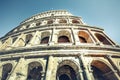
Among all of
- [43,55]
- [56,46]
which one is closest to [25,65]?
[43,55]

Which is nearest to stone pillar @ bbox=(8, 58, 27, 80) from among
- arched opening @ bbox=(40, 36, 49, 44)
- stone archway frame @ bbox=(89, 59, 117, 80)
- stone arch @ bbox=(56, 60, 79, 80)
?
stone arch @ bbox=(56, 60, 79, 80)

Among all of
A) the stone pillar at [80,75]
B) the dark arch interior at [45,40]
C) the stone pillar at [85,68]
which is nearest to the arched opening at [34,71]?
the stone pillar at [80,75]

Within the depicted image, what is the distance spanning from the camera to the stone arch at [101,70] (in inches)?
508

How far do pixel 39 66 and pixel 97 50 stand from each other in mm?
6224

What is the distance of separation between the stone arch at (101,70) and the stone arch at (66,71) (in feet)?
6.94

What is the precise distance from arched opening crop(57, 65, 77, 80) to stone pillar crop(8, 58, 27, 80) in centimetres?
325

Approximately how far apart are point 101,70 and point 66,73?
3.63 m

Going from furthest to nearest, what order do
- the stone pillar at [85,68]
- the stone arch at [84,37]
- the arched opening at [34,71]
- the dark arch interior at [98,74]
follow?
the stone arch at [84,37], the dark arch interior at [98,74], the arched opening at [34,71], the stone pillar at [85,68]

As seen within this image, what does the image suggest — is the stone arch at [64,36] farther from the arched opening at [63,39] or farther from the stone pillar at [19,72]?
the stone pillar at [19,72]

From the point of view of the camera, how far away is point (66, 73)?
1339 centimetres

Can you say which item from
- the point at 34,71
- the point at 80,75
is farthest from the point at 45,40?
the point at 80,75

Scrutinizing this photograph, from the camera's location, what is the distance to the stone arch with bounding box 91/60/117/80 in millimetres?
12911

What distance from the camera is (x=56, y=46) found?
45.5 feet

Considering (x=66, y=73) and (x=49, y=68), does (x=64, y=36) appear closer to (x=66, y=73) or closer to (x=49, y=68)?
(x=66, y=73)
